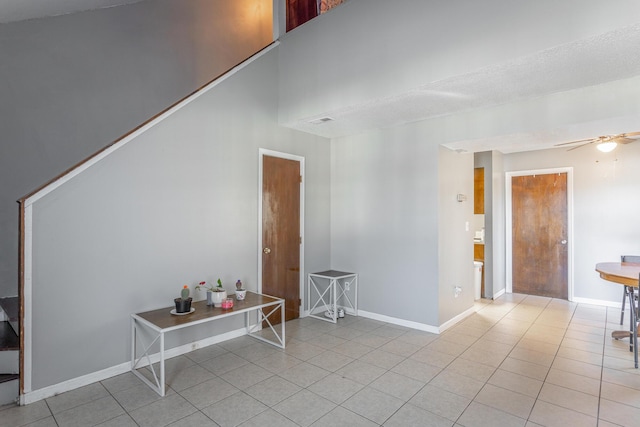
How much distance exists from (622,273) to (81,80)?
6.00 m

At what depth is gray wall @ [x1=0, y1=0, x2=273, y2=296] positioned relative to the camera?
3326 mm

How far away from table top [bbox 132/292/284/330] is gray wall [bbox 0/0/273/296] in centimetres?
156

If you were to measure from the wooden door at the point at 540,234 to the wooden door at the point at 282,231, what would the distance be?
398 cm

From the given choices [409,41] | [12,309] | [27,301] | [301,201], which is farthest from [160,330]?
[409,41]

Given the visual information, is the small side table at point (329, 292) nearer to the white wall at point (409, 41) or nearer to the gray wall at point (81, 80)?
the white wall at point (409, 41)

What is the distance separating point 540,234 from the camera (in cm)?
579

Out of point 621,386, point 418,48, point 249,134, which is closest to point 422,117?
point 418,48

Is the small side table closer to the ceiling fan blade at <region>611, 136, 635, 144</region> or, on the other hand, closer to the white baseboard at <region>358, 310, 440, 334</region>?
the white baseboard at <region>358, 310, 440, 334</region>

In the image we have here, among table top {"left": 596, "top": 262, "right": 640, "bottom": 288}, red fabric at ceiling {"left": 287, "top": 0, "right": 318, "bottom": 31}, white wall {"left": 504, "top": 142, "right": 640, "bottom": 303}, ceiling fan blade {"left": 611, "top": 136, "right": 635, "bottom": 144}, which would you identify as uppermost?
red fabric at ceiling {"left": 287, "top": 0, "right": 318, "bottom": 31}

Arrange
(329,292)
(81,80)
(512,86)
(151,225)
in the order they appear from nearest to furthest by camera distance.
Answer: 1. (512,86)
2. (151,225)
3. (81,80)
4. (329,292)

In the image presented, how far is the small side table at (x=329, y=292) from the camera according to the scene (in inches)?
187

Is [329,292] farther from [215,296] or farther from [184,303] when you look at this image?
[184,303]

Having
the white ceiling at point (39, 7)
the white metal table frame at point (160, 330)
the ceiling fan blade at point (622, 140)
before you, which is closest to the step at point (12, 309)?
the white metal table frame at point (160, 330)

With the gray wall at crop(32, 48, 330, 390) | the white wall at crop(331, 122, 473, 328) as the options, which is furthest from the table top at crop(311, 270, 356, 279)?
the gray wall at crop(32, 48, 330, 390)
